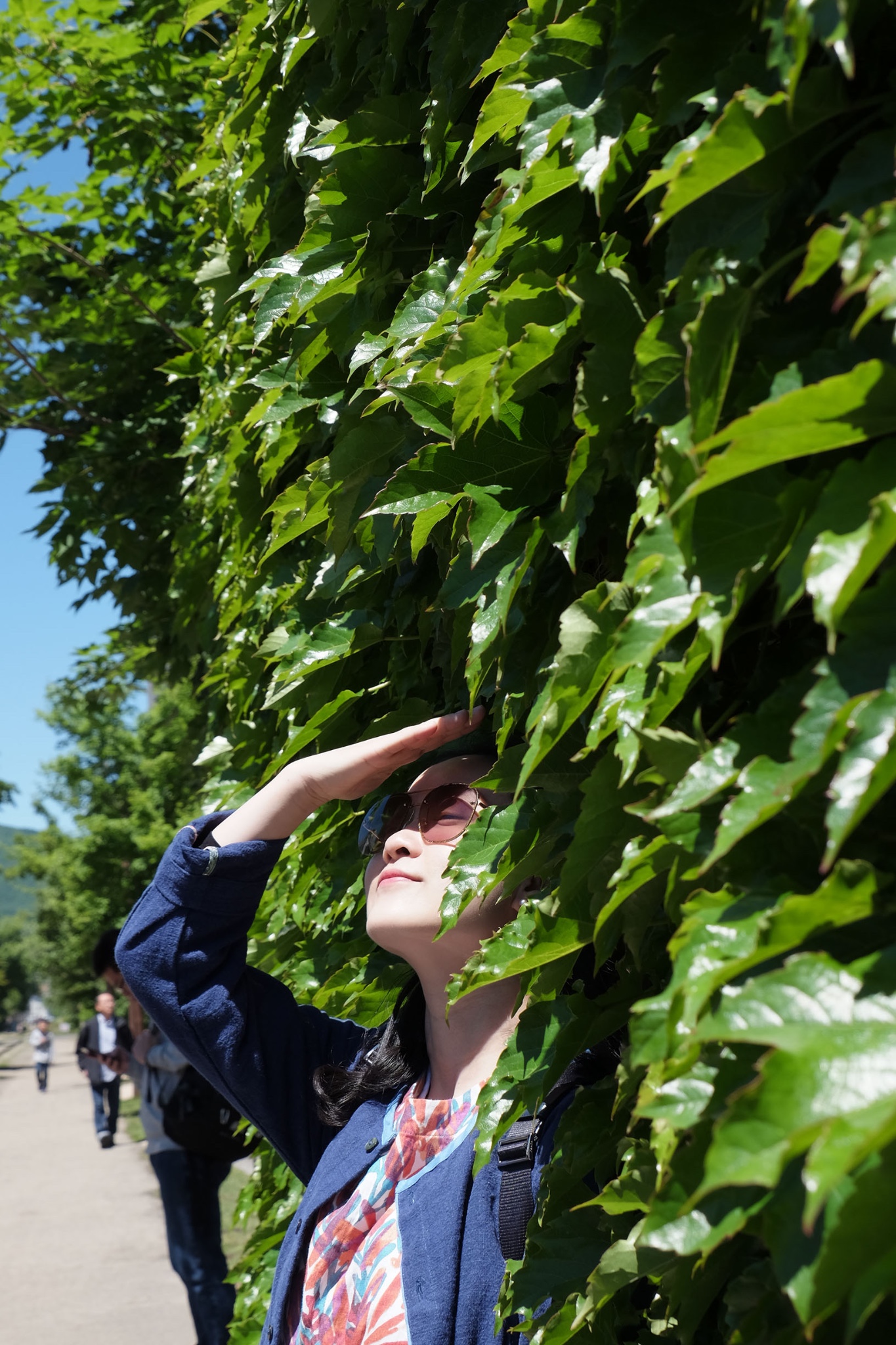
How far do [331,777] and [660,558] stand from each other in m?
1.06

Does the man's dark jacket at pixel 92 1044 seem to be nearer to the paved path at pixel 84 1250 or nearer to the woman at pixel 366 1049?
the paved path at pixel 84 1250

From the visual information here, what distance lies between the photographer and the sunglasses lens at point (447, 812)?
176 centimetres

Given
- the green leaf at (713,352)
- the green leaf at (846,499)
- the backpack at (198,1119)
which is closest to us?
the green leaf at (846,499)

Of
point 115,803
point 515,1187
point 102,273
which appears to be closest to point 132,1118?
point 115,803

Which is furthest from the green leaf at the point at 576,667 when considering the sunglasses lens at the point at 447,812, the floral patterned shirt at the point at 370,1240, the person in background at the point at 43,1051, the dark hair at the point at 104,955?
the person in background at the point at 43,1051

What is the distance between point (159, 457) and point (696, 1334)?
5.53 metres

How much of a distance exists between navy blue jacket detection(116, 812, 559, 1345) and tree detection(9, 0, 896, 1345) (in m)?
0.41

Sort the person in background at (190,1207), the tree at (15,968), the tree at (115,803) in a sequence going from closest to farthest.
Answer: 1. the person in background at (190,1207)
2. the tree at (115,803)
3. the tree at (15,968)

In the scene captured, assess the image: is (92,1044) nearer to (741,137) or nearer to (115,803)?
(741,137)

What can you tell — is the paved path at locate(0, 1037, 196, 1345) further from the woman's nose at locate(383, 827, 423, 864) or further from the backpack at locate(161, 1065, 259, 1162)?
the woman's nose at locate(383, 827, 423, 864)

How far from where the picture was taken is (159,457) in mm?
6137

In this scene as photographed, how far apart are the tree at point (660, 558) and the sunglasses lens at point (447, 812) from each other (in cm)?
11

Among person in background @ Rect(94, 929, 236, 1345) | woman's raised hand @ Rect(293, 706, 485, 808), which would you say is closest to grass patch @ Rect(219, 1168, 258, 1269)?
person in background @ Rect(94, 929, 236, 1345)

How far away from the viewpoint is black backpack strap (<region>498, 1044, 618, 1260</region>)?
143 centimetres
